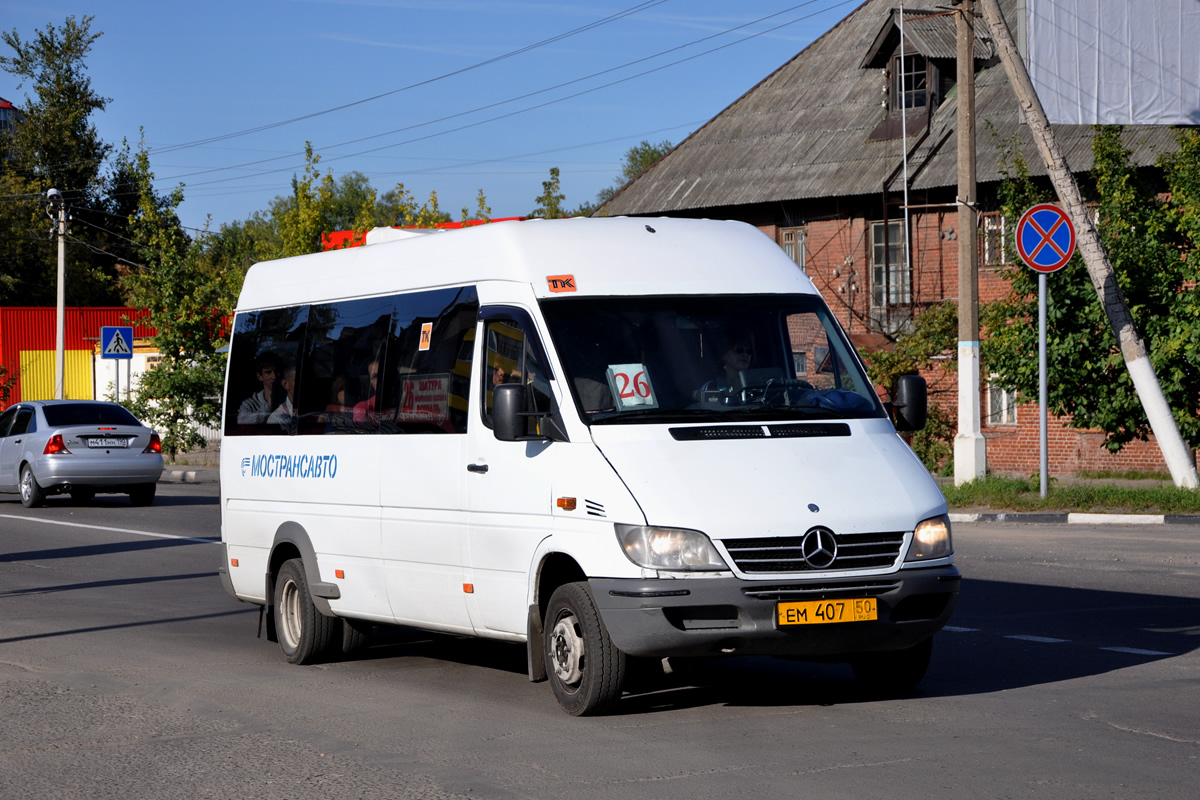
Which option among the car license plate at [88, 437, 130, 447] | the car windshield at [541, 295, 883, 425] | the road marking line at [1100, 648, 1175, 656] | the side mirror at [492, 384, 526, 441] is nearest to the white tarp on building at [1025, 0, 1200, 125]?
the car license plate at [88, 437, 130, 447]

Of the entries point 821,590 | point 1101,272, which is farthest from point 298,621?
point 1101,272

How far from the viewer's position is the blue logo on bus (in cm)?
967

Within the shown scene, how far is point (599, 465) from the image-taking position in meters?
7.40

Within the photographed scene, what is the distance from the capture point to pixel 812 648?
726cm

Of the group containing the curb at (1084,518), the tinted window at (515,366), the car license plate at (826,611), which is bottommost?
the curb at (1084,518)

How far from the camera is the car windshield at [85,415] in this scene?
992 inches

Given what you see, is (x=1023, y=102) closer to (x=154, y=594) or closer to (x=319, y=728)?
(x=154, y=594)

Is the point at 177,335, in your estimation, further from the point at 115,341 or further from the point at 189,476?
the point at 189,476

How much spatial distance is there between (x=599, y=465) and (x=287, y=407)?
3648 millimetres

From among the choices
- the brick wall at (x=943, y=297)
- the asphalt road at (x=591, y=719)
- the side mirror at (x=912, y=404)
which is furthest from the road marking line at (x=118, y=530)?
the brick wall at (x=943, y=297)

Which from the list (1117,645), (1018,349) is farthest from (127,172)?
(1117,645)

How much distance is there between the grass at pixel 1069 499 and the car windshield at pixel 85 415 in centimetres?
1326

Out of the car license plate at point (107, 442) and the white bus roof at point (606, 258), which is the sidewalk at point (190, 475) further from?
the white bus roof at point (606, 258)

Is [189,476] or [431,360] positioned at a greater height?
[431,360]
